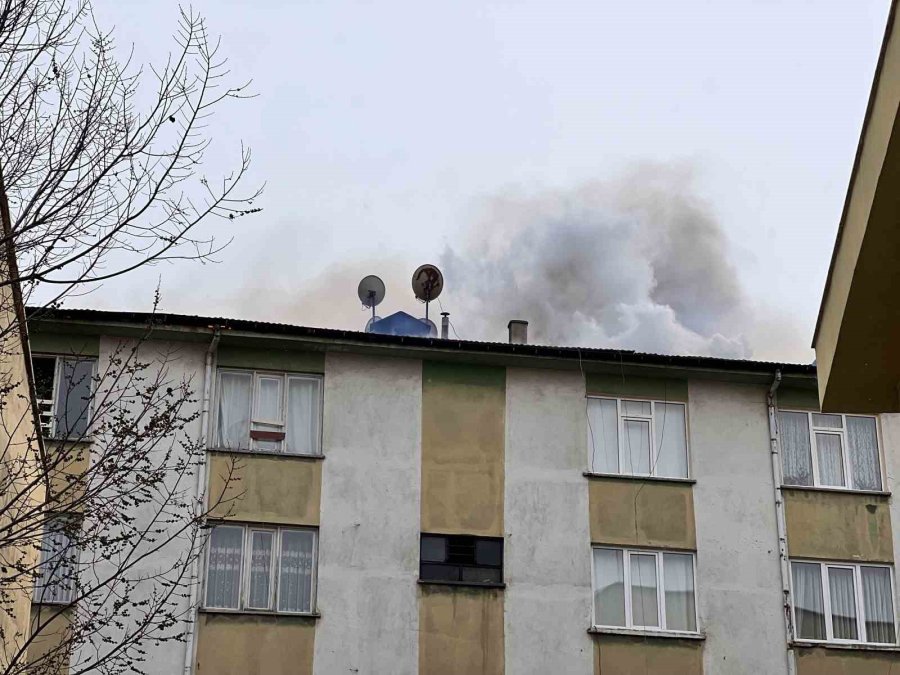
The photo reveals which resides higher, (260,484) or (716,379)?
(716,379)

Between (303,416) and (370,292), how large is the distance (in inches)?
214

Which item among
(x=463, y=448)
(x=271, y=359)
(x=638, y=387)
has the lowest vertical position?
(x=463, y=448)

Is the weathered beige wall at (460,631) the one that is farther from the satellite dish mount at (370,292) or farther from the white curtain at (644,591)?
the satellite dish mount at (370,292)

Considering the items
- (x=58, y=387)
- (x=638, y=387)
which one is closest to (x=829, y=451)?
(x=638, y=387)

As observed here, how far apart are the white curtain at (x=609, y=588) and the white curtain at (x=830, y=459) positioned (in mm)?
3904

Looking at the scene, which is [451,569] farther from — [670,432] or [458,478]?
[670,432]

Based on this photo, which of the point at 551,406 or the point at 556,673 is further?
the point at 551,406

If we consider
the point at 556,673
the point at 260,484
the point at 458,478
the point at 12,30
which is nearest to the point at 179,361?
the point at 260,484

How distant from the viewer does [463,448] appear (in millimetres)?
23203

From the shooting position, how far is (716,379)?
24312 millimetres

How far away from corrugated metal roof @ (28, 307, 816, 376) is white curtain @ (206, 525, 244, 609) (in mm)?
3244

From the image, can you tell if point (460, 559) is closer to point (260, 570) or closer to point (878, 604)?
point (260, 570)

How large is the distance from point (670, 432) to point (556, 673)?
4.64 meters

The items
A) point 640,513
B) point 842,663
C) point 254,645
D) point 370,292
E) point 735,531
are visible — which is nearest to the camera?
point 254,645
